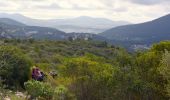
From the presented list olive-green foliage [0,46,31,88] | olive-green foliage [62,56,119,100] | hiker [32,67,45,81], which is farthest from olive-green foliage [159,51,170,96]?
olive-green foliage [0,46,31,88]

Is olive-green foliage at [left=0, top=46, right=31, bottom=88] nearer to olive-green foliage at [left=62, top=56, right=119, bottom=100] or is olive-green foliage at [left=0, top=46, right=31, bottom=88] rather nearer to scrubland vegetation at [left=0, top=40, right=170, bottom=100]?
scrubland vegetation at [left=0, top=40, right=170, bottom=100]

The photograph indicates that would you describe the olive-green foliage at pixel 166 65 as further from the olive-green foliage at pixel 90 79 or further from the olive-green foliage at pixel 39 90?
the olive-green foliage at pixel 39 90

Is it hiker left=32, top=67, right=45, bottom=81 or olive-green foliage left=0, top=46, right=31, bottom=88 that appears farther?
hiker left=32, top=67, right=45, bottom=81

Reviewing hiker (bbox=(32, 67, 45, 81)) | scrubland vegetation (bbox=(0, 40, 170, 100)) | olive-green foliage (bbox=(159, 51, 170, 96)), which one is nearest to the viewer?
olive-green foliage (bbox=(159, 51, 170, 96))

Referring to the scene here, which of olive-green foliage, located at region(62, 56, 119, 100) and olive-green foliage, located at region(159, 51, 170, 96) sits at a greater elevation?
olive-green foliage, located at region(159, 51, 170, 96)

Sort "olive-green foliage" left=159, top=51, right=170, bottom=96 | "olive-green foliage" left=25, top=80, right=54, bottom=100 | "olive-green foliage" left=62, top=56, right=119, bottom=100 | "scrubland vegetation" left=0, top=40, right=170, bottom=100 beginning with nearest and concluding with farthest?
"olive-green foliage" left=159, top=51, right=170, bottom=96
"olive-green foliage" left=25, top=80, right=54, bottom=100
"scrubland vegetation" left=0, top=40, right=170, bottom=100
"olive-green foliage" left=62, top=56, right=119, bottom=100

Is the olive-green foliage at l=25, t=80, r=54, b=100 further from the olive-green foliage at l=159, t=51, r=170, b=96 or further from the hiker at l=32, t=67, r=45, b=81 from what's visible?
the olive-green foliage at l=159, t=51, r=170, b=96

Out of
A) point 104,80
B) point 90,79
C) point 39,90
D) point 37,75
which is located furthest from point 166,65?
point 37,75

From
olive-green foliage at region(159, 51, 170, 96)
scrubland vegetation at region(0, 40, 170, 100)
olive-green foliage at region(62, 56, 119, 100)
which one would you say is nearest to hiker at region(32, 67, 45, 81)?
scrubland vegetation at region(0, 40, 170, 100)

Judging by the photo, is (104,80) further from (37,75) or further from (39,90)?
(37,75)

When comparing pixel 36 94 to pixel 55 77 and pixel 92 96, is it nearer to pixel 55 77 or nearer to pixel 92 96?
pixel 92 96

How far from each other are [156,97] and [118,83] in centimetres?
233

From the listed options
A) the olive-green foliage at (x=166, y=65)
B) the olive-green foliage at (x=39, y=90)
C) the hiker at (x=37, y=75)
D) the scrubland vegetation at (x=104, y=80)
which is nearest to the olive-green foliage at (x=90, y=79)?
the scrubland vegetation at (x=104, y=80)

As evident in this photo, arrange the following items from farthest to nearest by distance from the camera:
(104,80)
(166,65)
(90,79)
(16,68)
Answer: (16,68), (90,79), (104,80), (166,65)
